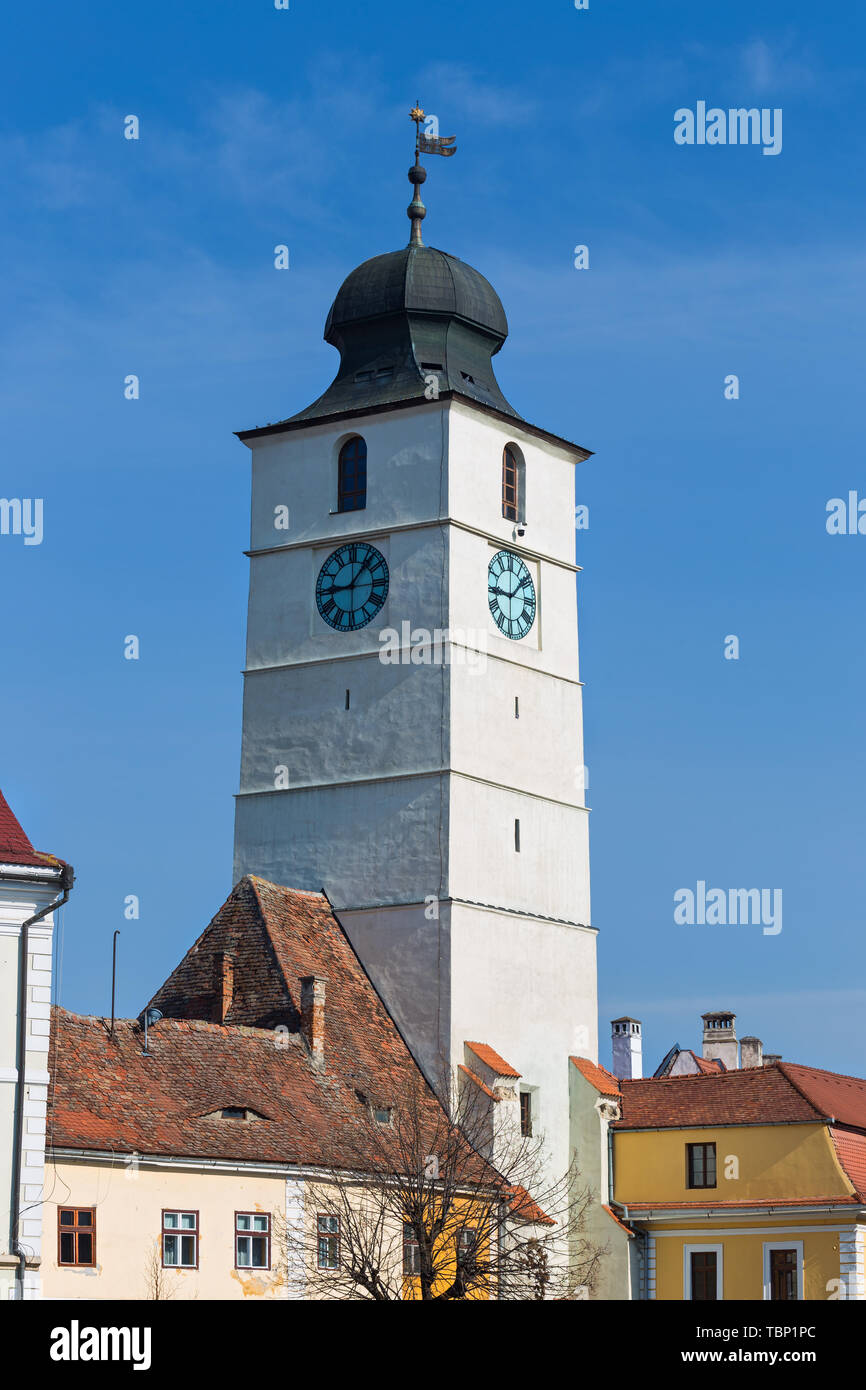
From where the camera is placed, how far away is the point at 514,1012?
47.9 meters

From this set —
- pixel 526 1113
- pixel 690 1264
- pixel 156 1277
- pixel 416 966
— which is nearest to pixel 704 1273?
pixel 690 1264

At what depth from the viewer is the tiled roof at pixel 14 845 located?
108ft

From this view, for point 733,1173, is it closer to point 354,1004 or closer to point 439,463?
point 354,1004

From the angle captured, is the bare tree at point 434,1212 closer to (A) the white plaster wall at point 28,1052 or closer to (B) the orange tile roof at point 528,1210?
(B) the orange tile roof at point 528,1210

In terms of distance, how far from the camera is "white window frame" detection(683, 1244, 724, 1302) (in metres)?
47.2

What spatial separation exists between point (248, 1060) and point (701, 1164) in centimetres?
1151

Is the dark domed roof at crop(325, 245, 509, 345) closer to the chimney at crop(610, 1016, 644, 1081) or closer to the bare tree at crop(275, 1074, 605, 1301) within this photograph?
the bare tree at crop(275, 1074, 605, 1301)

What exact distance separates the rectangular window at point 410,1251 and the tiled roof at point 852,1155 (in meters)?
10.1

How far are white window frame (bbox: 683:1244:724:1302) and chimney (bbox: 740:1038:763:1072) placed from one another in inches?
913

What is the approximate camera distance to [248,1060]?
4184cm

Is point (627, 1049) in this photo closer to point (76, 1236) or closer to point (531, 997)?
point (531, 997)

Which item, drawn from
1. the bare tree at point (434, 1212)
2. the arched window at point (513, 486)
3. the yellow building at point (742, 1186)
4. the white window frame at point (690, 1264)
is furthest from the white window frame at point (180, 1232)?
the arched window at point (513, 486)
